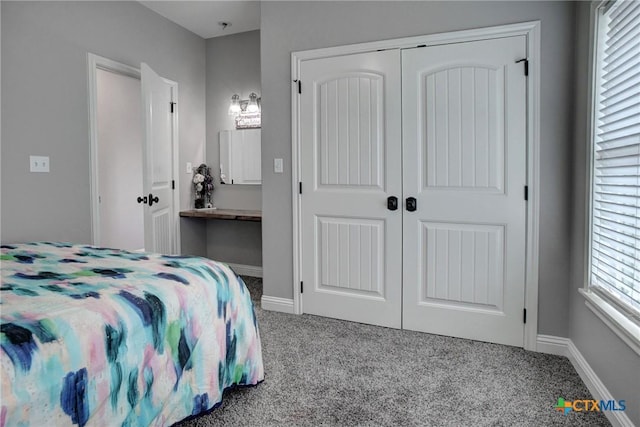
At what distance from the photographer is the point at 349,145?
2920 mm

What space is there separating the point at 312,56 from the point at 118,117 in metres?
3.06

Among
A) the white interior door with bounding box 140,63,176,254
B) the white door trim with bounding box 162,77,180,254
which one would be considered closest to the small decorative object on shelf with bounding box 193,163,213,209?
the white door trim with bounding box 162,77,180,254

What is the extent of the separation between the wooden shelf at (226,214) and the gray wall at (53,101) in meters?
1.05

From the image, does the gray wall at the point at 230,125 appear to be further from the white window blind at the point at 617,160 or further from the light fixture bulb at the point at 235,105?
the white window blind at the point at 617,160

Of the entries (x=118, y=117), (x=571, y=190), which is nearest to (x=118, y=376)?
(x=571, y=190)

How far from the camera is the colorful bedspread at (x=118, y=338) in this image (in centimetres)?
106

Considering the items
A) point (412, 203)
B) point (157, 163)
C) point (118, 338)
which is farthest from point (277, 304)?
point (118, 338)

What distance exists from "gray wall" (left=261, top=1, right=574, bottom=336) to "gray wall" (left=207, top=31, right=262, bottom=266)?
1101mm

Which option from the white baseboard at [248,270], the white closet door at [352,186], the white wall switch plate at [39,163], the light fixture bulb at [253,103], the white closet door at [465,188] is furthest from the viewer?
the white baseboard at [248,270]

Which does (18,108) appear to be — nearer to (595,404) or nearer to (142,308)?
(142,308)

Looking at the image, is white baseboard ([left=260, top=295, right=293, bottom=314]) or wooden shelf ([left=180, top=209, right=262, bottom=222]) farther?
wooden shelf ([left=180, top=209, right=262, bottom=222])

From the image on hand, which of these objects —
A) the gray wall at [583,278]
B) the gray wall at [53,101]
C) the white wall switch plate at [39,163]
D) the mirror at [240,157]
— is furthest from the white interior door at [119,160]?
the gray wall at [583,278]

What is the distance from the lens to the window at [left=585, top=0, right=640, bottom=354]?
5.19 ft

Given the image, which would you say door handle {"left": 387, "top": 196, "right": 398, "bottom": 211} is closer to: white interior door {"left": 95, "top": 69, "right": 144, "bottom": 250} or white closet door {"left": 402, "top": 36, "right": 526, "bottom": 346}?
white closet door {"left": 402, "top": 36, "right": 526, "bottom": 346}
